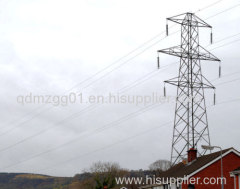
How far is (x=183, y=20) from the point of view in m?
38.5

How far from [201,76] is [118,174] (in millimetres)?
63379

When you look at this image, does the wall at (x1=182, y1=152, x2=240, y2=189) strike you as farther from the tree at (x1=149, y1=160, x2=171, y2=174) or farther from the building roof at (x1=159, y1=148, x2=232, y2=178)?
the tree at (x1=149, y1=160, x2=171, y2=174)

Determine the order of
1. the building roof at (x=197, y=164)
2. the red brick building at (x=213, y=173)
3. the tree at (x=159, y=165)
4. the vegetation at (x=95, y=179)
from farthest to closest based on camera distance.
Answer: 1. the tree at (x=159, y=165)
2. the vegetation at (x=95, y=179)
3. the building roof at (x=197, y=164)
4. the red brick building at (x=213, y=173)

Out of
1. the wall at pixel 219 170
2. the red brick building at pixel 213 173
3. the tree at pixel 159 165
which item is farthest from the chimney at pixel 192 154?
the tree at pixel 159 165

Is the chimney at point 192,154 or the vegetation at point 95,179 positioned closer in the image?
the chimney at point 192,154

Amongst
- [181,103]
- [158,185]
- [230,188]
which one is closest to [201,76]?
[181,103]

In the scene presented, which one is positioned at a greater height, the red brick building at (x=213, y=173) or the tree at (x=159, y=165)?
the tree at (x=159, y=165)

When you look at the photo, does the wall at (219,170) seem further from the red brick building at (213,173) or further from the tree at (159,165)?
the tree at (159,165)

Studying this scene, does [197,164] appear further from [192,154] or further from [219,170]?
[192,154]

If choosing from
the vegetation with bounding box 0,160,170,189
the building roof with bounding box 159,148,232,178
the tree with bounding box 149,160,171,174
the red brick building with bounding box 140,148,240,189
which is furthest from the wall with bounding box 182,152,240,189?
the tree with bounding box 149,160,171,174

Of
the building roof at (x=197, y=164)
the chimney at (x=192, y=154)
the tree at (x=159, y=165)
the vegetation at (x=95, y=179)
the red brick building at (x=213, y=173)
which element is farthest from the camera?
the tree at (x=159, y=165)

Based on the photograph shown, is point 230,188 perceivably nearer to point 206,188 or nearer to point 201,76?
point 206,188

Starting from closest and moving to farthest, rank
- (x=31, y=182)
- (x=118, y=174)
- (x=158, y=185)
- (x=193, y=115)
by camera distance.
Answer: (x=193, y=115) → (x=158, y=185) → (x=118, y=174) → (x=31, y=182)

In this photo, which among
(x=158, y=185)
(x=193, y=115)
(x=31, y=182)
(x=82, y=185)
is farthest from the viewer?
(x=31, y=182)
